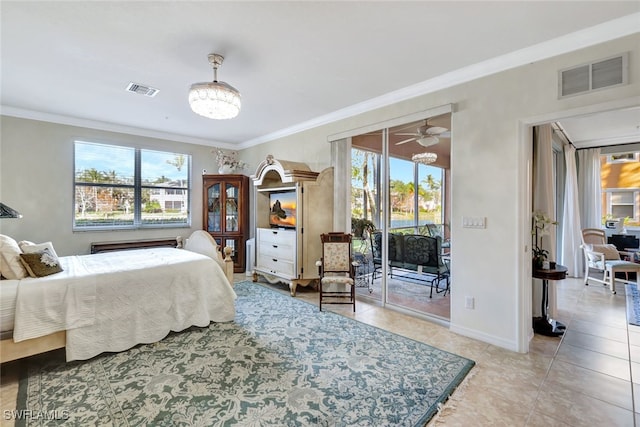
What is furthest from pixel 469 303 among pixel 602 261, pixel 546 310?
pixel 602 261

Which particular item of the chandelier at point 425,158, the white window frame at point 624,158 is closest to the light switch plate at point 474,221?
the chandelier at point 425,158

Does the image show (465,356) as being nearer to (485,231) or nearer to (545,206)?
(485,231)

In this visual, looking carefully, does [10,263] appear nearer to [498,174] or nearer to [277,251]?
[277,251]

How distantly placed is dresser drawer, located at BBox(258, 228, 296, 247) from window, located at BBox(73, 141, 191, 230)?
2071 millimetres

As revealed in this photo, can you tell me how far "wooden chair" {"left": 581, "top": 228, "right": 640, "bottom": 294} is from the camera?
180 inches

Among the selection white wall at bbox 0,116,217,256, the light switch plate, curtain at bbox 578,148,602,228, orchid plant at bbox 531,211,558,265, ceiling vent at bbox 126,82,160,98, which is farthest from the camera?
curtain at bbox 578,148,602,228

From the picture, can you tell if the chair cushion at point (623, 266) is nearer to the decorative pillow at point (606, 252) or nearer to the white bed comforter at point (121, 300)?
the decorative pillow at point (606, 252)

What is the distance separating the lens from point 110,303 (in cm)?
259

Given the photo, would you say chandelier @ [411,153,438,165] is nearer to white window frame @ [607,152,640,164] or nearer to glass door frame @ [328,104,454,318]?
glass door frame @ [328,104,454,318]

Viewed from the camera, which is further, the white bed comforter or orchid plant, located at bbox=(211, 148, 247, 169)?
orchid plant, located at bbox=(211, 148, 247, 169)

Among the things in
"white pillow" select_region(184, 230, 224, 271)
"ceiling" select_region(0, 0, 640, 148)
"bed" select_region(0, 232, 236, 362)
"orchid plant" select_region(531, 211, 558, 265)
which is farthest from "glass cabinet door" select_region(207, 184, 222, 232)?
"orchid plant" select_region(531, 211, 558, 265)

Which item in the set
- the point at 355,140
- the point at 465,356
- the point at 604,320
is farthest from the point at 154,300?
the point at 604,320

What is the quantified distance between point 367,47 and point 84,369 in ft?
12.2

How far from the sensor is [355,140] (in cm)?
431
